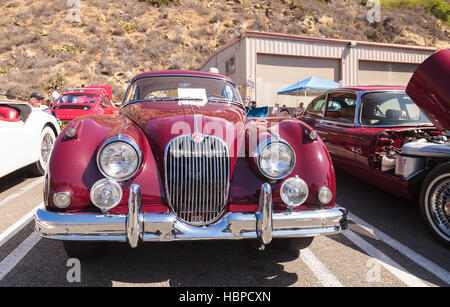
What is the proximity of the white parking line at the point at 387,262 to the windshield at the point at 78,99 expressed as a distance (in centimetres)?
910

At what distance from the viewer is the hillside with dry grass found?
24.4 m

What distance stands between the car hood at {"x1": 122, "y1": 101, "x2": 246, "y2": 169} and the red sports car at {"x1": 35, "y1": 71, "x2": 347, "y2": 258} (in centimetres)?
1

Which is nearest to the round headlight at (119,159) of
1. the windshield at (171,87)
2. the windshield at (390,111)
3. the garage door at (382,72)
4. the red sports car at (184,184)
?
the red sports car at (184,184)

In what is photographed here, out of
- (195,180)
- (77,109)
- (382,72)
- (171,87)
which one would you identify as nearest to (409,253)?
(195,180)

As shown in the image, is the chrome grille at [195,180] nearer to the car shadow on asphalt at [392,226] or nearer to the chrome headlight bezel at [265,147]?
the chrome headlight bezel at [265,147]

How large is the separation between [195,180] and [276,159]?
2.03ft

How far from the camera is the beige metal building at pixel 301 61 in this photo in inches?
602

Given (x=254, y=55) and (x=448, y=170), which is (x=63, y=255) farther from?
(x=254, y=55)

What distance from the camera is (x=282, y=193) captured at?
7.55ft

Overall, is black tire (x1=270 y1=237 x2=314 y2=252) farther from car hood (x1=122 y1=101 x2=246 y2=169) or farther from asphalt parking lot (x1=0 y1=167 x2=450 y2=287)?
car hood (x1=122 y1=101 x2=246 y2=169)

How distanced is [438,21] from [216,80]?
4185 centimetres

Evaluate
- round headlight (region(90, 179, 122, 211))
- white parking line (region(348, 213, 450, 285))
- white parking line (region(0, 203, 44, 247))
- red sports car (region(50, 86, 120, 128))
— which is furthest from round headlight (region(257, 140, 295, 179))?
red sports car (region(50, 86, 120, 128))

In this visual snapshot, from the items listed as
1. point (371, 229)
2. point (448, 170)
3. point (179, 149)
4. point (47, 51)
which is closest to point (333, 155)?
point (371, 229)

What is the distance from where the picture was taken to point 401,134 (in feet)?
13.7
